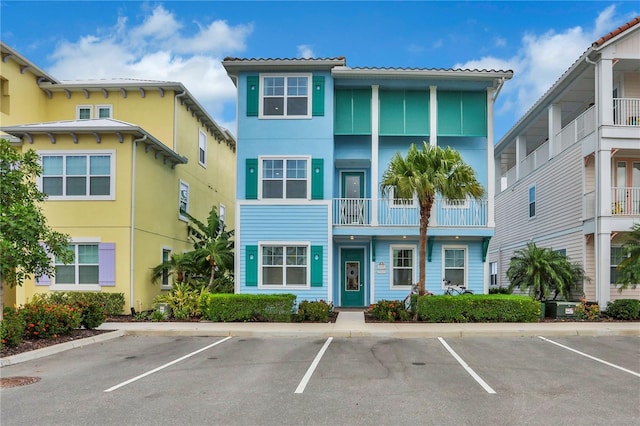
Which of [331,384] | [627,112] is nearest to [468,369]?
[331,384]

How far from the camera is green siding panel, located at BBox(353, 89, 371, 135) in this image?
21219 mm

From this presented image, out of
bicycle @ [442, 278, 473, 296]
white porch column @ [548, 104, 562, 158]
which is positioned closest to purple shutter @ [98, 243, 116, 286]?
bicycle @ [442, 278, 473, 296]

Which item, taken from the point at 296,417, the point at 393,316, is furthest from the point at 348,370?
the point at 393,316

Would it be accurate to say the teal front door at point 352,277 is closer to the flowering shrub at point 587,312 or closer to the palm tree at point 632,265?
the flowering shrub at point 587,312

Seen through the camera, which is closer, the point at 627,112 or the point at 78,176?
the point at 78,176

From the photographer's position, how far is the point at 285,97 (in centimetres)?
2067

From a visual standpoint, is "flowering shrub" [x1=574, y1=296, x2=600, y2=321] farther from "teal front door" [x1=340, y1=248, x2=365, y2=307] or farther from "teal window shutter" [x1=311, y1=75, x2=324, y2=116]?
"teal window shutter" [x1=311, y1=75, x2=324, y2=116]

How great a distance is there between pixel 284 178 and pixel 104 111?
9.21m

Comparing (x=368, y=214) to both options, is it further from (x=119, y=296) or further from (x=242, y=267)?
(x=119, y=296)

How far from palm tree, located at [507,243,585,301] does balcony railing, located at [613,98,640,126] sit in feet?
17.1

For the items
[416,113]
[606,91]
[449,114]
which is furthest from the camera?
[416,113]

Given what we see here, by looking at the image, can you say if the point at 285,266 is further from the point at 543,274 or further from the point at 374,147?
the point at 543,274

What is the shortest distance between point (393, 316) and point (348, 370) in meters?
7.54

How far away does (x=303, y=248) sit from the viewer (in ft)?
66.9
